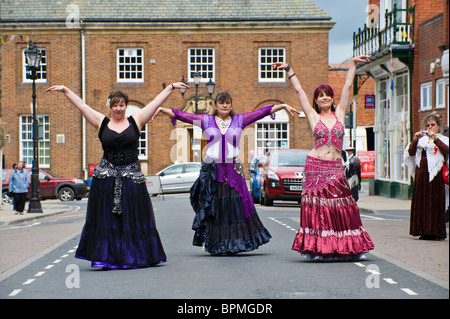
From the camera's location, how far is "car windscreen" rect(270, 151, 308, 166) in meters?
23.5

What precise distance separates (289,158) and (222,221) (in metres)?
14.1

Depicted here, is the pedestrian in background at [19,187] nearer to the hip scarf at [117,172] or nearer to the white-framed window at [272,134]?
the hip scarf at [117,172]

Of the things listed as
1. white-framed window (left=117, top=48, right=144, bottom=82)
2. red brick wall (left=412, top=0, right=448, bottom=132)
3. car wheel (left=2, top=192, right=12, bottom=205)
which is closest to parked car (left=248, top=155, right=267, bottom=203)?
red brick wall (left=412, top=0, right=448, bottom=132)

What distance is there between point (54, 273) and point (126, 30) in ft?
115

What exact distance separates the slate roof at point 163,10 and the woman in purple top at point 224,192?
3350cm

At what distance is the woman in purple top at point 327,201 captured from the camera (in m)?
9.05

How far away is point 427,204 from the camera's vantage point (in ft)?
39.8

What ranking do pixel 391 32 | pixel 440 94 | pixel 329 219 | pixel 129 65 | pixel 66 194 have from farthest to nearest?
pixel 129 65 < pixel 66 194 < pixel 391 32 < pixel 440 94 < pixel 329 219

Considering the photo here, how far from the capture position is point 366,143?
49.6 meters

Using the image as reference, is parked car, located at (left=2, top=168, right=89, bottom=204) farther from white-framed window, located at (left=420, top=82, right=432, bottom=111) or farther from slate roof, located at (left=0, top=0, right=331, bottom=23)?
white-framed window, located at (left=420, top=82, right=432, bottom=111)

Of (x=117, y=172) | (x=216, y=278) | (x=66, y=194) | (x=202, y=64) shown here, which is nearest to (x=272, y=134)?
(x=202, y=64)

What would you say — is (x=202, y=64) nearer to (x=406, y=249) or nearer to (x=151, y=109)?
(x=406, y=249)

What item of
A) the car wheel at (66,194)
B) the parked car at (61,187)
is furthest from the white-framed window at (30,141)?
the car wheel at (66,194)

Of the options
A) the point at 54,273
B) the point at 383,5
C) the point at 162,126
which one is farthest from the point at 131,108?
the point at 54,273
